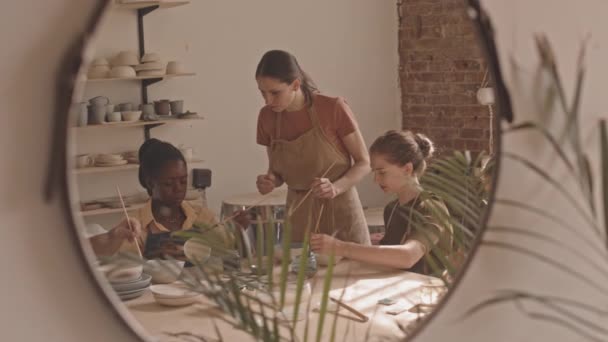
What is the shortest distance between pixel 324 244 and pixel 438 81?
0.95ft

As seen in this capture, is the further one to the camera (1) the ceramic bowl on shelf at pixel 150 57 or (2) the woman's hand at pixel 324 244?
(2) the woman's hand at pixel 324 244

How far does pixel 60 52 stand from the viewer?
→ 0.89m

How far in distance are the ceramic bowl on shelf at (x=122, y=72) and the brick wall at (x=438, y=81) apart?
40cm

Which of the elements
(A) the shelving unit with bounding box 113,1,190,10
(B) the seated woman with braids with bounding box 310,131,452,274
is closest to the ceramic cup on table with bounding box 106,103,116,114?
(A) the shelving unit with bounding box 113,1,190,10

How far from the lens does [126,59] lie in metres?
0.94

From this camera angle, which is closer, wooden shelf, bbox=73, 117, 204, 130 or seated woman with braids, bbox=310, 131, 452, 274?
wooden shelf, bbox=73, 117, 204, 130

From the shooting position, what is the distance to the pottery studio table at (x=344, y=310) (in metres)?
0.99

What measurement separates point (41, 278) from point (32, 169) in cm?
13

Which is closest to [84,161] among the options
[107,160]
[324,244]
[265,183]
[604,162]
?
[107,160]

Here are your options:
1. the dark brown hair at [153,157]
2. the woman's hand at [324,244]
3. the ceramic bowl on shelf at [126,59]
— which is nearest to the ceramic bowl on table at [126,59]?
the ceramic bowl on shelf at [126,59]

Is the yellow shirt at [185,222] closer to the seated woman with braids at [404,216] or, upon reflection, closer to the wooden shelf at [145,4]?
the seated woman with braids at [404,216]

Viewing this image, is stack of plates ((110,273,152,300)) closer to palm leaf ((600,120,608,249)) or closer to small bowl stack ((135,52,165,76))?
small bowl stack ((135,52,165,76))

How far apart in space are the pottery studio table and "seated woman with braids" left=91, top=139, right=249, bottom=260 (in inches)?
2.4

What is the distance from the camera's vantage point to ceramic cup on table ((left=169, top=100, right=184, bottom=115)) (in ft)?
3.22
